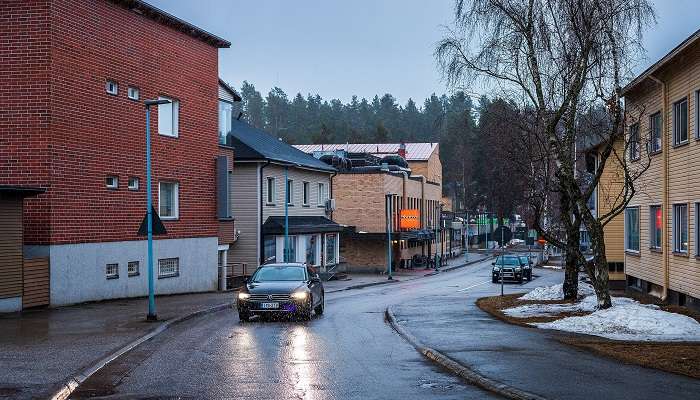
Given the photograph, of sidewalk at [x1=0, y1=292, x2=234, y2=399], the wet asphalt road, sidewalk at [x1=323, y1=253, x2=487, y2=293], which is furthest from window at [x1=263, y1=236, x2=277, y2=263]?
the wet asphalt road

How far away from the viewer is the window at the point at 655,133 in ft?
89.1

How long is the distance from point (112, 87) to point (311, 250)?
24.5m

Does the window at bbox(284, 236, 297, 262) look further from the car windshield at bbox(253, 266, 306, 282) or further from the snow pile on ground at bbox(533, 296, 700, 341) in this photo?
the snow pile on ground at bbox(533, 296, 700, 341)

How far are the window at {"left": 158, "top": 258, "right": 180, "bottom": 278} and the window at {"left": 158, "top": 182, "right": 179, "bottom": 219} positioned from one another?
1.68m

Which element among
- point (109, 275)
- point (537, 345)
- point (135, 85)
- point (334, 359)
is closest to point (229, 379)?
point (334, 359)

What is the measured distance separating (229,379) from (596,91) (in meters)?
12.8

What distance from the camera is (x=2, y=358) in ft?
47.7

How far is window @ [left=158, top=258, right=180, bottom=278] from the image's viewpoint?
3269 centimetres

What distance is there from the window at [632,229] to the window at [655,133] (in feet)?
13.7

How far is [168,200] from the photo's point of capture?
111 ft

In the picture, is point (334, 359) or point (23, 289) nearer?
point (334, 359)

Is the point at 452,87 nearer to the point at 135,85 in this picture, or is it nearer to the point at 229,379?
the point at 135,85

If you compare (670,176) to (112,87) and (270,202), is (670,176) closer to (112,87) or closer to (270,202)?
(112,87)

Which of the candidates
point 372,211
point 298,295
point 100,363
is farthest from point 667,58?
point 372,211
